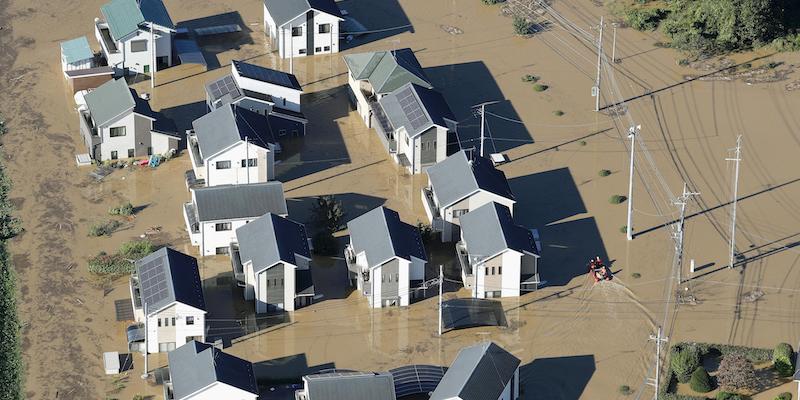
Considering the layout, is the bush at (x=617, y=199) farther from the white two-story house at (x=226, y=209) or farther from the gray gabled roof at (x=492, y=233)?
the white two-story house at (x=226, y=209)

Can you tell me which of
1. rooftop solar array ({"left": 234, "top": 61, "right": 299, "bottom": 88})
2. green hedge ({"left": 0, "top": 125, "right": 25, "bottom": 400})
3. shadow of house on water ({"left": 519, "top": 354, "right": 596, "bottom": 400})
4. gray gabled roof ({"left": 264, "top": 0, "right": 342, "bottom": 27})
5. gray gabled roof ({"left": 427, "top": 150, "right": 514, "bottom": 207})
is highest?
gray gabled roof ({"left": 264, "top": 0, "right": 342, "bottom": 27})

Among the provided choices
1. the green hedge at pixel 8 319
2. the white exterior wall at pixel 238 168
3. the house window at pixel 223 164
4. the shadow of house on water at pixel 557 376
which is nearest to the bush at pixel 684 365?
the shadow of house on water at pixel 557 376

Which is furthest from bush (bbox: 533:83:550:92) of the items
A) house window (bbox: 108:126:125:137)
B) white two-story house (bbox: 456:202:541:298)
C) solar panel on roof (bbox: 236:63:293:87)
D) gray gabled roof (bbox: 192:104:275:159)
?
house window (bbox: 108:126:125:137)

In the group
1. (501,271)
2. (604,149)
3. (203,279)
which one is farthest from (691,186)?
(203,279)

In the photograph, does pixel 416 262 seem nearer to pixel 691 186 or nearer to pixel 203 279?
pixel 203 279

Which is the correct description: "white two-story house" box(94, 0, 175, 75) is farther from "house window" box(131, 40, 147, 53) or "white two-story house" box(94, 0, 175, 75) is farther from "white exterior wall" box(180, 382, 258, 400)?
"white exterior wall" box(180, 382, 258, 400)
